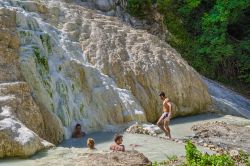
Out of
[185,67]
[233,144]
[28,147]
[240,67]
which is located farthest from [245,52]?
[28,147]

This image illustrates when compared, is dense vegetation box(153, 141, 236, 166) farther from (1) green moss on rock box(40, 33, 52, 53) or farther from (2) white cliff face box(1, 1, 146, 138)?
(1) green moss on rock box(40, 33, 52, 53)

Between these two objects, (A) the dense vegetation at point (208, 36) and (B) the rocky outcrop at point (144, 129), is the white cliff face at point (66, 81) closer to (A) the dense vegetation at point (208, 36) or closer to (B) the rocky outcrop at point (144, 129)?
(B) the rocky outcrop at point (144, 129)

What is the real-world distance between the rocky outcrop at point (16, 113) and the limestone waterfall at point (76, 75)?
21mm

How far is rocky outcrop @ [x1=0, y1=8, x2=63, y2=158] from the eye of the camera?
10.1 metres

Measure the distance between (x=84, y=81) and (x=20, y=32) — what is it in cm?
263

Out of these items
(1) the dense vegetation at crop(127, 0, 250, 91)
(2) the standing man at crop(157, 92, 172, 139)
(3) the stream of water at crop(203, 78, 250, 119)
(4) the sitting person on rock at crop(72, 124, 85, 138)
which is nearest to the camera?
(4) the sitting person on rock at crop(72, 124, 85, 138)

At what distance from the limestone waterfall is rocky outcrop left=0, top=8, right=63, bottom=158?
0.02 m

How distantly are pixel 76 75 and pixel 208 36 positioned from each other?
502 inches

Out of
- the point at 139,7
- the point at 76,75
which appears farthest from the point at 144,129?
the point at 139,7

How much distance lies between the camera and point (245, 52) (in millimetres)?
26922

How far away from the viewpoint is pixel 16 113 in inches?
439

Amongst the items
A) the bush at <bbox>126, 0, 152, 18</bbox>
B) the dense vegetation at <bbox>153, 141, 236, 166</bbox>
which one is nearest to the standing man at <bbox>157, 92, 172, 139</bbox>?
the dense vegetation at <bbox>153, 141, 236, 166</bbox>

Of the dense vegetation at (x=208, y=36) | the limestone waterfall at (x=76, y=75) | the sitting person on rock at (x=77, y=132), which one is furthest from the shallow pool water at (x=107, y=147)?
the dense vegetation at (x=208, y=36)

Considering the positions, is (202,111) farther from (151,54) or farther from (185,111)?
(151,54)
